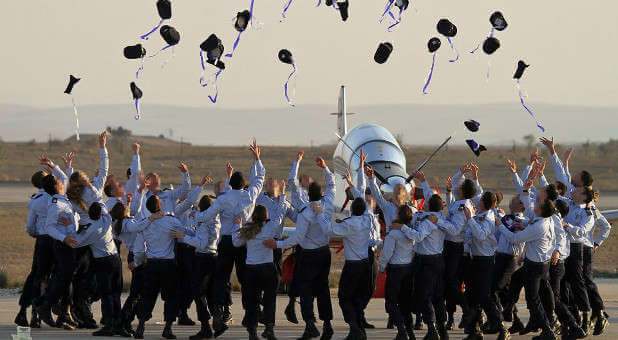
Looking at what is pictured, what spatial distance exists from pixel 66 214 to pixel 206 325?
232cm

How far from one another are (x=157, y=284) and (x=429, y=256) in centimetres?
346

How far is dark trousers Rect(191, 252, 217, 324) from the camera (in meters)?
13.4

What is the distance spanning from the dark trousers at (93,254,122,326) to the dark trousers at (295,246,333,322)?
2513 mm

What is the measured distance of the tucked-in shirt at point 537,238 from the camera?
13.0 meters

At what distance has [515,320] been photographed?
14.6 meters

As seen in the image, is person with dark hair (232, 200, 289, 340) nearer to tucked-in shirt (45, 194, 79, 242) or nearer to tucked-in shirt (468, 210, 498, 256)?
tucked-in shirt (45, 194, 79, 242)

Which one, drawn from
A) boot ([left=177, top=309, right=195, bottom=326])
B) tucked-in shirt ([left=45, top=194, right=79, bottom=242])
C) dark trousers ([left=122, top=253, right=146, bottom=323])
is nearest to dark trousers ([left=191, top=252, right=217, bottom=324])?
dark trousers ([left=122, top=253, right=146, bottom=323])

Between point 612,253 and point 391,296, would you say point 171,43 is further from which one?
point 612,253

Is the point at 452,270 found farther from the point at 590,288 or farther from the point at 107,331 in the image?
the point at 107,331

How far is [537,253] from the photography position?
13133 millimetres

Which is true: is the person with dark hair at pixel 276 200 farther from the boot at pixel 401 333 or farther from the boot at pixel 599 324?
the boot at pixel 599 324

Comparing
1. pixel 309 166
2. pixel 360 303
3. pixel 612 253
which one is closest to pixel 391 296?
pixel 360 303

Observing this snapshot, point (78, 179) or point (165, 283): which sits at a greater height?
point (78, 179)

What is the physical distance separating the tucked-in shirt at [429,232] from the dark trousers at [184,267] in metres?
2.90
